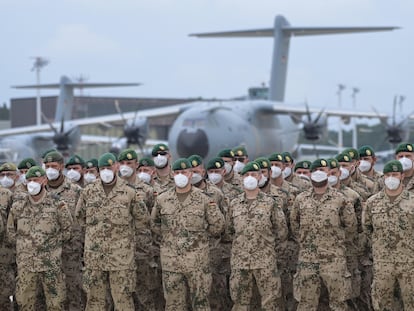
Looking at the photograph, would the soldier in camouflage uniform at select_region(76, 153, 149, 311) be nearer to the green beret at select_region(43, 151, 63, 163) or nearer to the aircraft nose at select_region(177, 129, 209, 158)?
the green beret at select_region(43, 151, 63, 163)

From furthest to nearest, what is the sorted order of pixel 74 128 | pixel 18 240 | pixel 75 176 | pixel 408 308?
pixel 74 128 → pixel 75 176 → pixel 18 240 → pixel 408 308

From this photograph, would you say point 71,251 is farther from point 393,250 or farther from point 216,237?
point 393,250

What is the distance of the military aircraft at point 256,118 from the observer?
21.3 meters

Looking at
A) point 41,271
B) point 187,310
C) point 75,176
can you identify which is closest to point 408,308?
point 187,310

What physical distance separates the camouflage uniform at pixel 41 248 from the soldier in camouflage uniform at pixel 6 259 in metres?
0.47

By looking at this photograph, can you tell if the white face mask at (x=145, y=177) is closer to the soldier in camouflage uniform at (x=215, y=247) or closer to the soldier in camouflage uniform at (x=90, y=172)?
the soldier in camouflage uniform at (x=90, y=172)

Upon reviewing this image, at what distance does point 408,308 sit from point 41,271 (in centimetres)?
331

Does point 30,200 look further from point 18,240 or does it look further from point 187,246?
point 187,246

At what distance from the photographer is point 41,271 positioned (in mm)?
7887

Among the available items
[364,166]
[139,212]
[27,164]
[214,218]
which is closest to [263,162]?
[214,218]

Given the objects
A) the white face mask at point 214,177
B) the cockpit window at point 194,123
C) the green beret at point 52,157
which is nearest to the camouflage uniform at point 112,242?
the green beret at point 52,157

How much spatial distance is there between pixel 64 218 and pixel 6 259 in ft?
3.23

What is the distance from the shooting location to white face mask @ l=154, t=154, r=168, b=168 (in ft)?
29.4

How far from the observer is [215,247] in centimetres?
851
